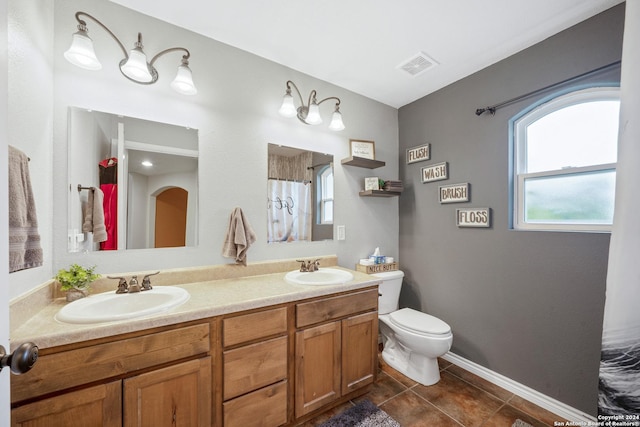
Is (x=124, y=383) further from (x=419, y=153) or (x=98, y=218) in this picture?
(x=419, y=153)

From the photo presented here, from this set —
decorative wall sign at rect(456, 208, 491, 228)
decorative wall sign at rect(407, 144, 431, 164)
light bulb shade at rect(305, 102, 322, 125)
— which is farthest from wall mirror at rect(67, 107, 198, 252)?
decorative wall sign at rect(456, 208, 491, 228)

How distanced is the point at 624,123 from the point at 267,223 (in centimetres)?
199

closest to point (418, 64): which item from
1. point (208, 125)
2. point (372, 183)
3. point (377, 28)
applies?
point (377, 28)

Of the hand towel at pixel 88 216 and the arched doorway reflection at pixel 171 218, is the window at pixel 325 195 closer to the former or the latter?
the arched doorway reflection at pixel 171 218

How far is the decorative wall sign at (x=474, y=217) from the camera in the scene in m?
1.91

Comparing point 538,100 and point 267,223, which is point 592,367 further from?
point 267,223

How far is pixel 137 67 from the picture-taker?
1303mm

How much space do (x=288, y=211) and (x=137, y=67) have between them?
4.18 ft

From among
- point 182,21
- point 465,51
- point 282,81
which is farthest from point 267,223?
point 465,51

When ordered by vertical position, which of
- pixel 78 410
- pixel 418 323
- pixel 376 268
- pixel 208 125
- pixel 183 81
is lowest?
pixel 418 323

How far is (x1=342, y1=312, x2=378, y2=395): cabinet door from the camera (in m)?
1.59

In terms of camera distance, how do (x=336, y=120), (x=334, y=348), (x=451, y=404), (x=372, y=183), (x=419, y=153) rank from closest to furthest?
(x=334, y=348), (x=451, y=404), (x=336, y=120), (x=372, y=183), (x=419, y=153)

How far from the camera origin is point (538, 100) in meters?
1.69

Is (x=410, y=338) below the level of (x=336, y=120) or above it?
below
